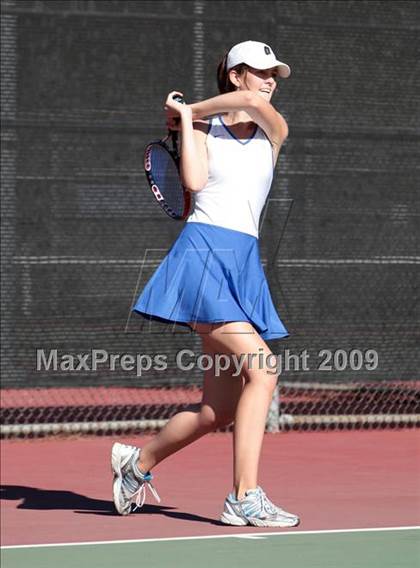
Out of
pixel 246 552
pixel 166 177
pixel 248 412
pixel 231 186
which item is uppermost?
pixel 166 177

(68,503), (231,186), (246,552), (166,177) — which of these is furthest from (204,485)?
(246,552)

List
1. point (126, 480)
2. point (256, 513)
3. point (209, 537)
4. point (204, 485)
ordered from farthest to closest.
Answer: point (204, 485), point (126, 480), point (256, 513), point (209, 537)

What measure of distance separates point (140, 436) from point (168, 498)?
2292 mm

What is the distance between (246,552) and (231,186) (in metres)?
1.39

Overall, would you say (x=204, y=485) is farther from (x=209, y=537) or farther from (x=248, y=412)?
(x=209, y=537)

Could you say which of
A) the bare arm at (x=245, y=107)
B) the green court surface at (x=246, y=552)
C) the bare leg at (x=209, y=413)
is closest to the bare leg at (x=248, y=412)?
the bare leg at (x=209, y=413)

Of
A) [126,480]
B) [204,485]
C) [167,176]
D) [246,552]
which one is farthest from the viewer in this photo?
[204,485]

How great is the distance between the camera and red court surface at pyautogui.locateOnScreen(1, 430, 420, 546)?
582 cm

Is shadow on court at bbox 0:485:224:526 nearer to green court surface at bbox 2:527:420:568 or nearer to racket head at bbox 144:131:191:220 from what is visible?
green court surface at bbox 2:527:420:568

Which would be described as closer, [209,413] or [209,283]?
[209,283]

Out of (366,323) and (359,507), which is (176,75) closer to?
(366,323)

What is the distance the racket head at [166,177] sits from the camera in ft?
20.1

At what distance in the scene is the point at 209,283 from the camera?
226 inches

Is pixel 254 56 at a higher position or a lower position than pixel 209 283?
higher
